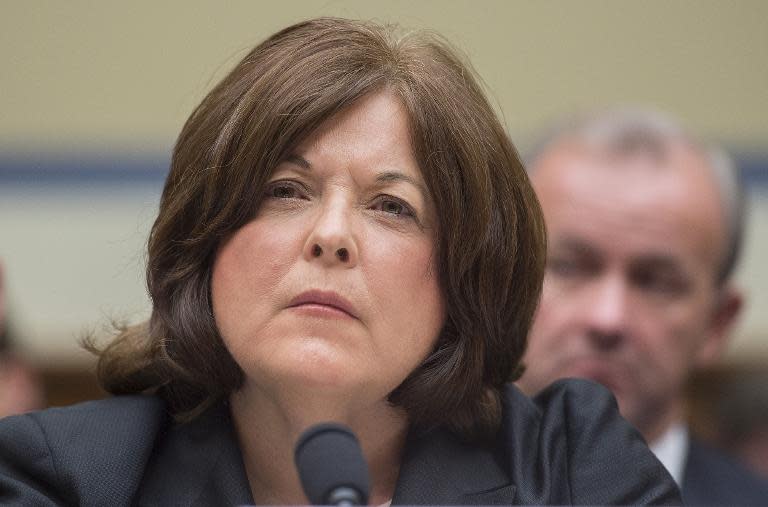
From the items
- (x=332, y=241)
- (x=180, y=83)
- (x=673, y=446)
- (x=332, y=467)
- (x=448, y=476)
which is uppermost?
(x=332, y=241)

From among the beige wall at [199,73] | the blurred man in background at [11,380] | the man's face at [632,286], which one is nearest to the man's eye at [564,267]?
the man's face at [632,286]

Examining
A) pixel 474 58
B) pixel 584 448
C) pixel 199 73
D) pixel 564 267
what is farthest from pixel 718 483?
pixel 199 73

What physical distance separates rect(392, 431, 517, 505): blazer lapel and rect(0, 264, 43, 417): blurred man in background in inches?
68.3

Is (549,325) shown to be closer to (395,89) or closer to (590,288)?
(590,288)

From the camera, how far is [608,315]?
9.82 feet

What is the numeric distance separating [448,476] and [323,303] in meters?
0.38

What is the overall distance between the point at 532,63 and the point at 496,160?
375 cm

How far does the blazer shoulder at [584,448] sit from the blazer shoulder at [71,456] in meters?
0.61

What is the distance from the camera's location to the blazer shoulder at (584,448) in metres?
1.99

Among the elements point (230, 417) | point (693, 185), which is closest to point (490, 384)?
point (230, 417)

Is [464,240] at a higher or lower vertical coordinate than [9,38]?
higher

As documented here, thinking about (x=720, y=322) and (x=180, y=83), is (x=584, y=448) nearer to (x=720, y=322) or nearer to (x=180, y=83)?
(x=720, y=322)

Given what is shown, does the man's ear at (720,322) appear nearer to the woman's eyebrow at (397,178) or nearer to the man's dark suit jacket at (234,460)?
the man's dark suit jacket at (234,460)

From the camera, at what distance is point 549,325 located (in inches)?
121
